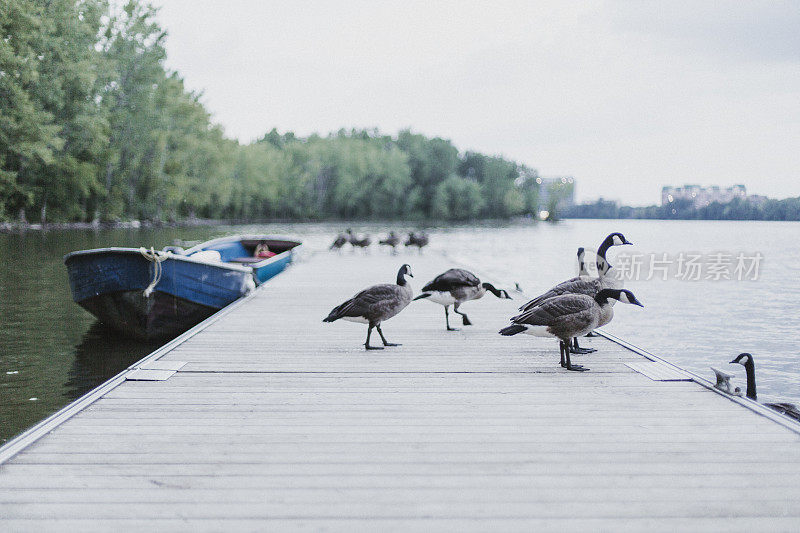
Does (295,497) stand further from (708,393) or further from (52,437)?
(708,393)

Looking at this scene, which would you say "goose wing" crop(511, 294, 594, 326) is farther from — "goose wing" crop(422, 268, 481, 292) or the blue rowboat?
the blue rowboat

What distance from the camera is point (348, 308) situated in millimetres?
7480

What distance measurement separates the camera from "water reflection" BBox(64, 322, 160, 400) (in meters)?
9.73

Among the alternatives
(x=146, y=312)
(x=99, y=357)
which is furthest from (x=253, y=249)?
(x=99, y=357)

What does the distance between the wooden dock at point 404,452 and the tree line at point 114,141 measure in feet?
154

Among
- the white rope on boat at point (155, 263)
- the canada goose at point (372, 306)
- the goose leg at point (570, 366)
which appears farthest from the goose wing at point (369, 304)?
the white rope on boat at point (155, 263)

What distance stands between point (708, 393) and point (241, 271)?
32.9 feet

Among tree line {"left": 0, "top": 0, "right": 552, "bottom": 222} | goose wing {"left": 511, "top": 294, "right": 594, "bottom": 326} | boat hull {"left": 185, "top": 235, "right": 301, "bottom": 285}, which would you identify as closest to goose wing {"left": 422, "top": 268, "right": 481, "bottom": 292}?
goose wing {"left": 511, "top": 294, "right": 594, "bottom": 326}

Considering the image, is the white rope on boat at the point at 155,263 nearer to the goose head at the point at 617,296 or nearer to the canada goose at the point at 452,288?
the canada goose at the point at 452,288

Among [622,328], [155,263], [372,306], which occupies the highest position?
[155,263]

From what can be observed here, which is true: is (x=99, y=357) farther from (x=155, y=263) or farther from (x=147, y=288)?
(x=155, y=263)

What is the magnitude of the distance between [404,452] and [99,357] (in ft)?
29.3

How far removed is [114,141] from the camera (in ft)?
207

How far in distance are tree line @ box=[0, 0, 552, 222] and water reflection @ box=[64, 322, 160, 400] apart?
39.0 m
